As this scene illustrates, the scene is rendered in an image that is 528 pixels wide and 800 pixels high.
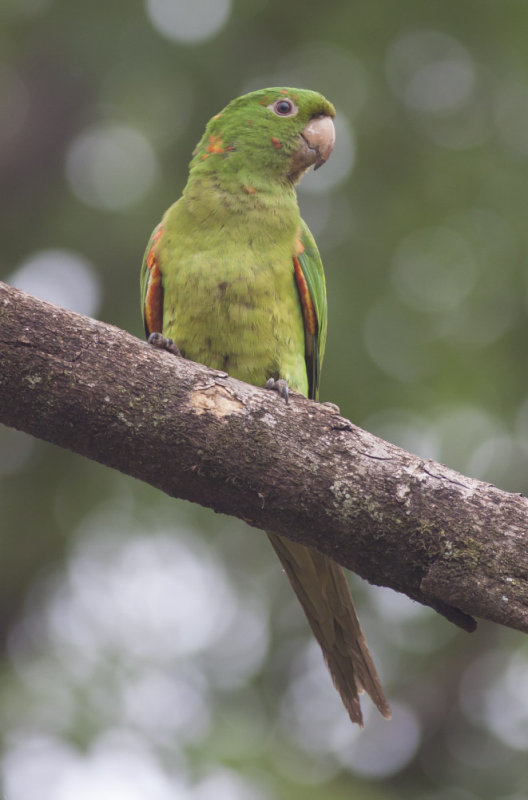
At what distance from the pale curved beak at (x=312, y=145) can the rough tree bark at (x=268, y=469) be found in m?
1.84

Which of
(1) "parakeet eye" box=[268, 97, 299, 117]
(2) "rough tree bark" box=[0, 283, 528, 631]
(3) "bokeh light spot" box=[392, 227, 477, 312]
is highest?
(1) "parakeet eye" box=[268, 97, 299, 117]

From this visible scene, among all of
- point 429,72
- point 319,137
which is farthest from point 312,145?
point 429,72

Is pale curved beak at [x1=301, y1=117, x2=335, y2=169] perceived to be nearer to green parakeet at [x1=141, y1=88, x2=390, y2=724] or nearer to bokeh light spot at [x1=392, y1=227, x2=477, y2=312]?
green parakeet at [x1=141, y1=88, x2=390, y2=724]

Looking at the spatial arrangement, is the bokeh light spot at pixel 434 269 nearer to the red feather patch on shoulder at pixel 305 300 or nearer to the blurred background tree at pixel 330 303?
the blurred background tree at pixel 330 303

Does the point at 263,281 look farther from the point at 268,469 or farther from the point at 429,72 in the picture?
the point at 429,72

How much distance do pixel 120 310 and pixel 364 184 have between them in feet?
7.19

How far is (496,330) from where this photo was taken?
6.34 m

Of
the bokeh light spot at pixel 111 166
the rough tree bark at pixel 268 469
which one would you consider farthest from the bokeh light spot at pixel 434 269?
the rough tree bark at pixel 268 469

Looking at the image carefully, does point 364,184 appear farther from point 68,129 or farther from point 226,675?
point 226,675

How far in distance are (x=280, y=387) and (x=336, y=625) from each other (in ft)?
3.22

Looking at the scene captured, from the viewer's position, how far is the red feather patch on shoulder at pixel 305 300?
12.5ft

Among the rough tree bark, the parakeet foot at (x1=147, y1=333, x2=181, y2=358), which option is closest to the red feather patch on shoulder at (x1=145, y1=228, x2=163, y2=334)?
the parakeet foot at (x1=147, y1=333, x2=181, y2=358)

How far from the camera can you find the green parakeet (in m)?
3.38

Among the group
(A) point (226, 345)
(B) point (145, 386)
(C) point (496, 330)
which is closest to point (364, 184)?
(C) point (496, 330)
